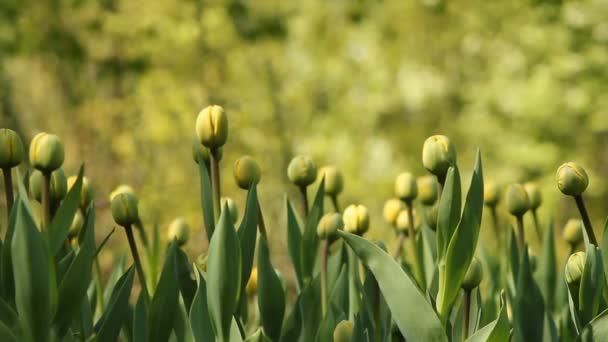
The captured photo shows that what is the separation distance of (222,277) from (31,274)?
167 millimetres

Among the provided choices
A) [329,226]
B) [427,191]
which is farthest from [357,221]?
[427,191]

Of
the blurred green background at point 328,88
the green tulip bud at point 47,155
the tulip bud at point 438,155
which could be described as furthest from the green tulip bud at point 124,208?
the blurred green background at point 328,88

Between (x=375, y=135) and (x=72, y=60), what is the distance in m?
1.90

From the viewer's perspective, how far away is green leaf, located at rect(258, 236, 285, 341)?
94 cm

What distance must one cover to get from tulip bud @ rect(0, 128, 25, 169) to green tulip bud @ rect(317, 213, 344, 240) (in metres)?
0.38

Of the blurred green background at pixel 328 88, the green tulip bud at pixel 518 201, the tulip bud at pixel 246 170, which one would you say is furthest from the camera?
the blurred green background at pixel 328 88

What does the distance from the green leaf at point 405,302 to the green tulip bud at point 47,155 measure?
0.98ft

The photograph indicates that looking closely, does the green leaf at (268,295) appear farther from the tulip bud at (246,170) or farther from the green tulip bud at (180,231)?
the green tulip bud at (180,231)

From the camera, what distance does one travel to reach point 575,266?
0.88 metres

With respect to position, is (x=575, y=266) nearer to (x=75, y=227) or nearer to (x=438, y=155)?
(x=438, y=155)

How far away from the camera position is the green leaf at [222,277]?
2.72 feet

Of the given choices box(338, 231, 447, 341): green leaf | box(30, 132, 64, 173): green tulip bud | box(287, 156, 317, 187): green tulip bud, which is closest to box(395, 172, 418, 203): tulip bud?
box(287, 156, 317, 187): green tulip bud

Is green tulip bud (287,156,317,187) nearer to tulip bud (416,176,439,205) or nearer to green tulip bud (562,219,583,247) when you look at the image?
tulip bud (416,176,439,205)

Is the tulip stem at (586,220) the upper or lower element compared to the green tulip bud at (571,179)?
lower
